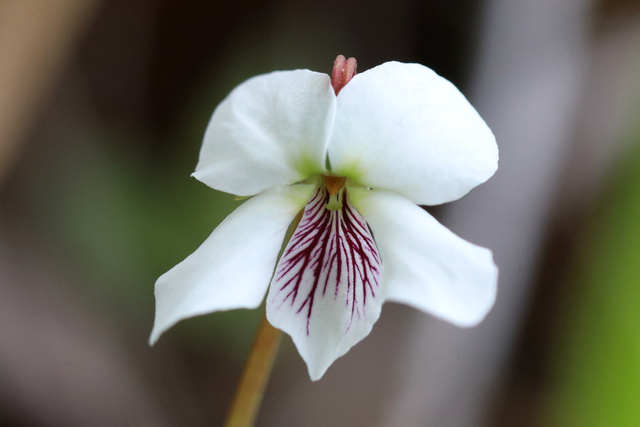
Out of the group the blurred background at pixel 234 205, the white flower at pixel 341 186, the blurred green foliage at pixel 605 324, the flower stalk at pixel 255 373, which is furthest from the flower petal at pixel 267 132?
the blurred green foliage at pixel 605 324

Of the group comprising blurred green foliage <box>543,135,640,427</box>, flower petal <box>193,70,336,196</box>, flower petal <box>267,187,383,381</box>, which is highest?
flower petal <box>193,70,336,196</box>

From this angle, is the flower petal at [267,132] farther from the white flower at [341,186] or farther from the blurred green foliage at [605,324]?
the blurred green foliage at [605,324]

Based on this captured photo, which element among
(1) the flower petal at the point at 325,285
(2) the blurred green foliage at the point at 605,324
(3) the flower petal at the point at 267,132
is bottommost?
(2) the blurred green foliage at the point at 605,324

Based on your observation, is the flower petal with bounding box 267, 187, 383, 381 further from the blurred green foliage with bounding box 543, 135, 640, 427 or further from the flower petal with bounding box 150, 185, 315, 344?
the blurred green foliage with bounding box 543, 135, 640, 427

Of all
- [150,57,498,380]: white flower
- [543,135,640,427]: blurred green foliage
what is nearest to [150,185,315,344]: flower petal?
[150,57,498,380]: white flower

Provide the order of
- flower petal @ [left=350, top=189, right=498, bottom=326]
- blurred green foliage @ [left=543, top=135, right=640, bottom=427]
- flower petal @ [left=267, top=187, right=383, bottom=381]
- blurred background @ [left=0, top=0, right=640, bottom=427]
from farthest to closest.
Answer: blurred background @ [left=0, top=0, right=640, bottom=427], blurred green foliage @ [left=543, top=135, right=640, bottom=427], flower petal @ [left=267, top=187, right=383, bottom=381], flower petal @ [left=350, top=189, right=498, bottom=326]

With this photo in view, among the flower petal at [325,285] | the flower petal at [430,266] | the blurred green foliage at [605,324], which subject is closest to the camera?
the flower petal at [430,266]

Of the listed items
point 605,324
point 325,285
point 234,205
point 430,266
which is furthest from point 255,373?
point 605,324

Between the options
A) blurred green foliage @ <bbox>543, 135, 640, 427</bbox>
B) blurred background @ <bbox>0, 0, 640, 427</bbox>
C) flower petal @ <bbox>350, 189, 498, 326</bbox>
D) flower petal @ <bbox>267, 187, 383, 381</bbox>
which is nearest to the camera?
flower petal @ <bbox>350, 189, 498, 326</bbox>
